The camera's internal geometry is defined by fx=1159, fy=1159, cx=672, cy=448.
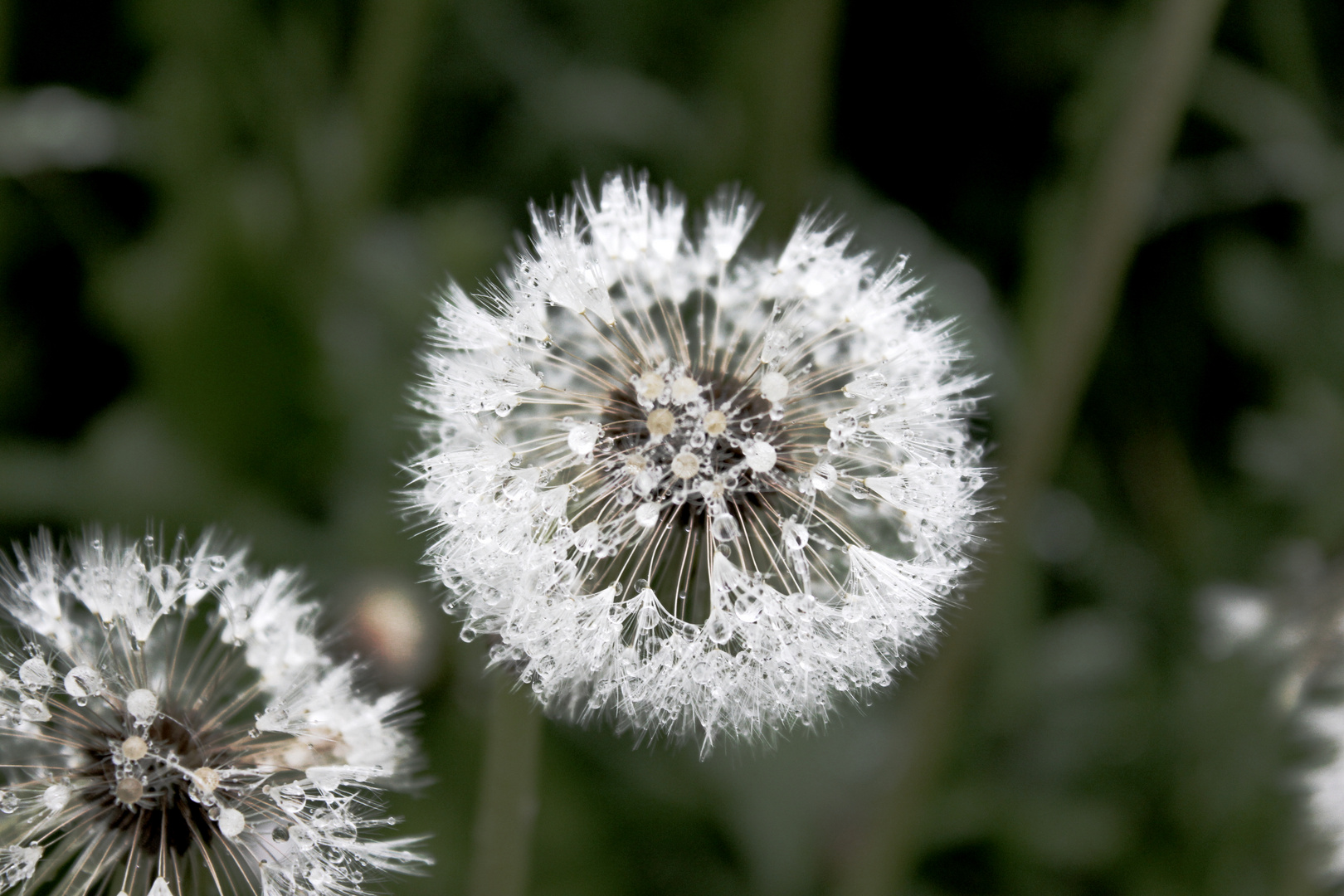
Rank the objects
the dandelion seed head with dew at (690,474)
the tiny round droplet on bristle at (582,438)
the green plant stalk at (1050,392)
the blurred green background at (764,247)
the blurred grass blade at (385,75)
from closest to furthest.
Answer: the dandelion seed head with dew at (690,474)
the tiny round droplet on bristle at (582,438)
the green plant stalk at (1050,392)
the blurred green background at (764,247)
the blurred grass blade at (385,75)

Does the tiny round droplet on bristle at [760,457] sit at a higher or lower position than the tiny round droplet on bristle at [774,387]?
lower

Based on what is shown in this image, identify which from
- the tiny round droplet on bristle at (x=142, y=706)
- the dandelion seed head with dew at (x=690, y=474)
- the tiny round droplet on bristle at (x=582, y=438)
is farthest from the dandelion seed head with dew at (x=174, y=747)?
the tiny round droplet on bristle at (x=582, y=438)

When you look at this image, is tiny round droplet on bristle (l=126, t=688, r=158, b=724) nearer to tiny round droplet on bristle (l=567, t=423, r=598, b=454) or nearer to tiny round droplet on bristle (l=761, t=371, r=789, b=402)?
tiny round droplet on bristle (l=567, t=423, r=598, b=454)

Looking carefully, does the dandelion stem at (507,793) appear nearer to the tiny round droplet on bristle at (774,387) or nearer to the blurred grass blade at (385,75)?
the tiny round droplet on bristle at (774,387)

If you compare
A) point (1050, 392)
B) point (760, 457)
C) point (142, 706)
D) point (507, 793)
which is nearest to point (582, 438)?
point (760, 457)

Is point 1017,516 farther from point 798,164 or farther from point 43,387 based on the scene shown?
point 43,387

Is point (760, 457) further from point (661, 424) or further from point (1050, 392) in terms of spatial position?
point (1050, 392)

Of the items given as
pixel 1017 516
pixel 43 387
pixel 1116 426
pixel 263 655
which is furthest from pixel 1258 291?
pixel 43 387
